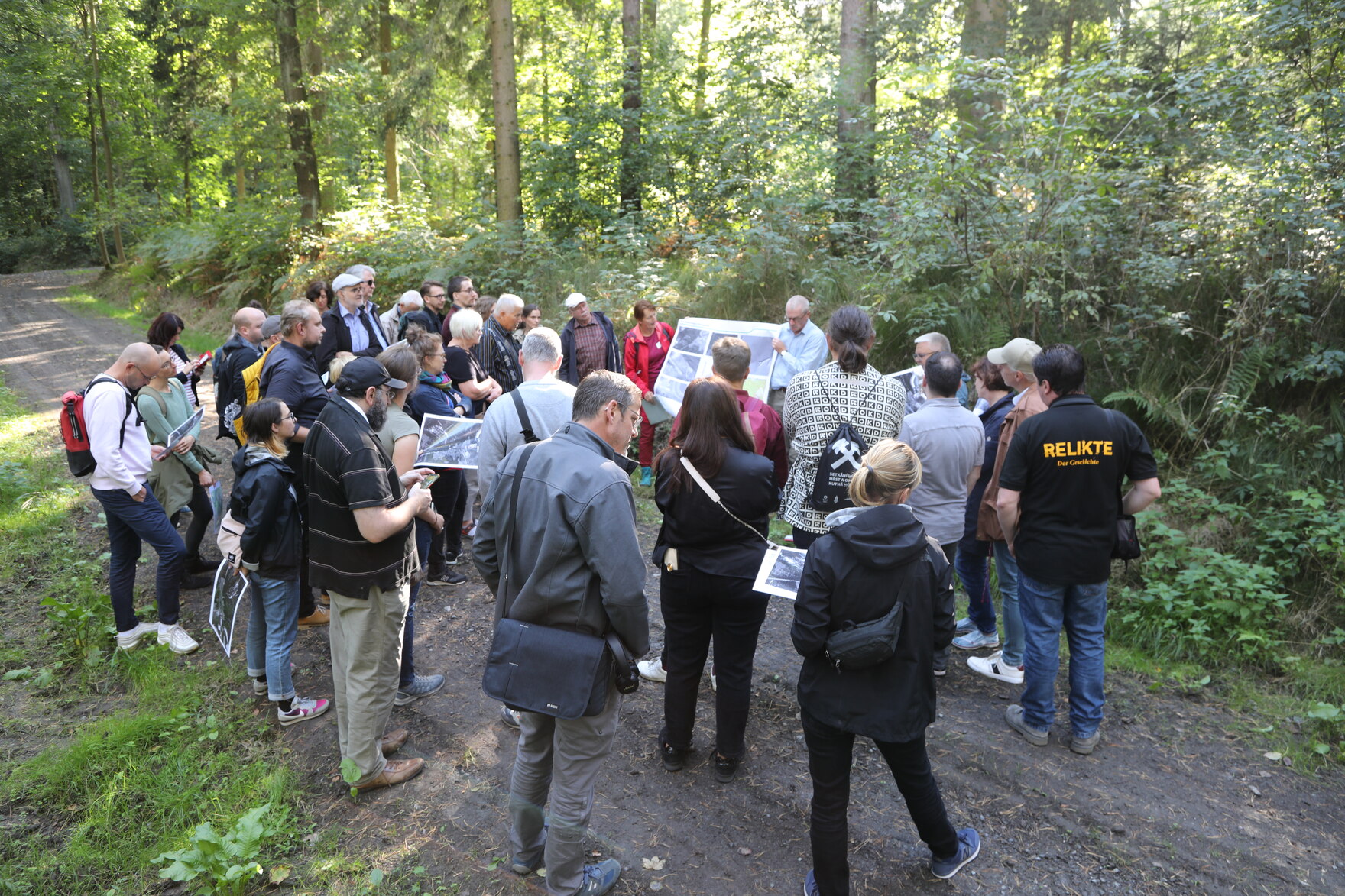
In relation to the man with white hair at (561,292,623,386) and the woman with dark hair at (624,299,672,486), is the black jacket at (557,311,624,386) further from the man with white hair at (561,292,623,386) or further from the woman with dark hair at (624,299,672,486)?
the woman with dark hair at (624,299,672,486)

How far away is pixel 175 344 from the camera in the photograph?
22.2 ft

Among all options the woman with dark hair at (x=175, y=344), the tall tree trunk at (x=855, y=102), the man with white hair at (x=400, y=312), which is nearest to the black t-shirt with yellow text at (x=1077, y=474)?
the woman with dark hair at (x=175, y=344)

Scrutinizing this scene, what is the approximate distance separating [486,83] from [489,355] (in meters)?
12.0

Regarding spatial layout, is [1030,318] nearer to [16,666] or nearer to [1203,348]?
[1203,348]

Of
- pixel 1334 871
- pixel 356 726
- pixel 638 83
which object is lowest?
pixel 1334 871

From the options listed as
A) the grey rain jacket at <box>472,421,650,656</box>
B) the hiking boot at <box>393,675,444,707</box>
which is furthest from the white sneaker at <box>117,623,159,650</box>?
the grey rain jacket at <box>472,421,650,656</box>

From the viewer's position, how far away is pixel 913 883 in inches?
133

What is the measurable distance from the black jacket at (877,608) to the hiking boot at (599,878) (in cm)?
122

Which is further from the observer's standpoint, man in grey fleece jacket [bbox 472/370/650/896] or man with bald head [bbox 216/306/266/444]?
man with bald head [bbox 216/306/266/444]

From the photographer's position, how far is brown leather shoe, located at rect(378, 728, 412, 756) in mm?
4254

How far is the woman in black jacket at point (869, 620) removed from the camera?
292 centimetres

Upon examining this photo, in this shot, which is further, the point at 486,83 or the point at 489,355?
the point at 486,83

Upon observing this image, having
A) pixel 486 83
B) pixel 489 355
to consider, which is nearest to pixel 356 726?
pixel 489 355

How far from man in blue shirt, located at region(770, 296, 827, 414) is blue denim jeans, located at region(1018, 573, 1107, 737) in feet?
12.5
